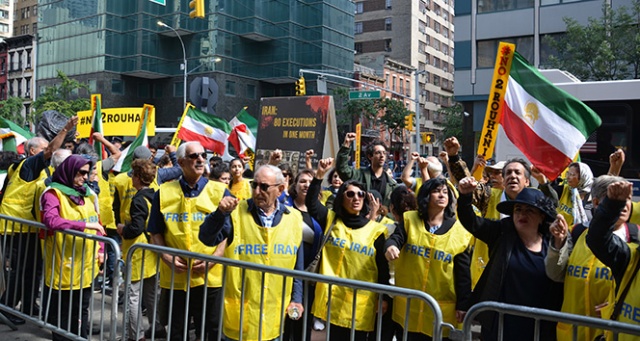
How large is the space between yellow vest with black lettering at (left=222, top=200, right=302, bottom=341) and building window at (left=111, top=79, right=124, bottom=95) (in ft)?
170

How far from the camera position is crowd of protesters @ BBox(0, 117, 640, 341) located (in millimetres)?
3809

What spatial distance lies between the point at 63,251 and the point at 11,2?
362 ft

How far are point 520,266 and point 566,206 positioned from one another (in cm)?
344

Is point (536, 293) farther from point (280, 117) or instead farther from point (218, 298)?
point (280, 117)

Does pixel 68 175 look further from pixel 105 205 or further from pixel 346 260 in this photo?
pixel 105 205

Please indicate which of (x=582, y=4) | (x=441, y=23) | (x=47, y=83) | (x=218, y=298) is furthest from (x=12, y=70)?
(x=218, y=298)

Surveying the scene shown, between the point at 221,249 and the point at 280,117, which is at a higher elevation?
the point at 280,117

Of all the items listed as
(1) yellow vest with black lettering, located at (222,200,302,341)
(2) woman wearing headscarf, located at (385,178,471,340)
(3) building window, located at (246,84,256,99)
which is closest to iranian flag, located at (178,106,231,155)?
(1) yellow vest with black lettering, located at (222,200,302,341)

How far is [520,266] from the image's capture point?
3.84 m

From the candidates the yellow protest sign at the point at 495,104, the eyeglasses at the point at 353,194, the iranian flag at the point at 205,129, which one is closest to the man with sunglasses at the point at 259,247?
the eyeglasses at the point at 353,194

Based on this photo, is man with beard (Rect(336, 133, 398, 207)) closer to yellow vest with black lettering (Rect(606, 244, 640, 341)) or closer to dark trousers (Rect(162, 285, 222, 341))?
dark trousers (Rect(162, 285, 222, 341))

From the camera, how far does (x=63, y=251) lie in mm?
5203

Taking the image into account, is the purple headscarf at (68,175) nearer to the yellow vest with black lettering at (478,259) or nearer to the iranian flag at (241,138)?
the yellow vest with black lettering at (478,259)

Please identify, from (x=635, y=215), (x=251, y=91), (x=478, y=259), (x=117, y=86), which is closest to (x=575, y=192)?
(x=478, y=259)
